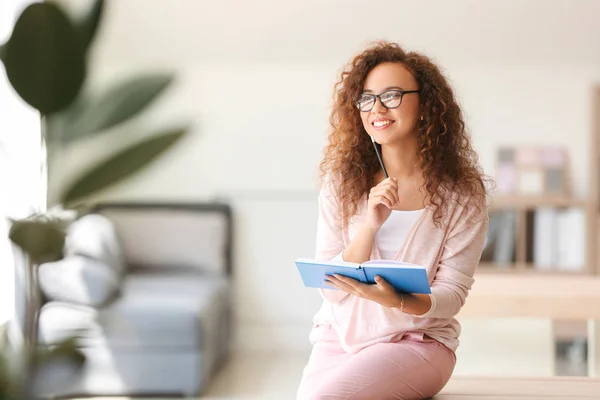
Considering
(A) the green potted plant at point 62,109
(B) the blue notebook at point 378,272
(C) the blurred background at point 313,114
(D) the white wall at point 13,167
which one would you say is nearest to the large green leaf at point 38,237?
(A) the green potted plant at point 62,109

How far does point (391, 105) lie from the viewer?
1.60 metres

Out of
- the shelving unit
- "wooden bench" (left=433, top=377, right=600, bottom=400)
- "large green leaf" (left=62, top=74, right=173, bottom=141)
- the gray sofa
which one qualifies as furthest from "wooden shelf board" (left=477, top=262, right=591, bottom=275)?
"large green leaf" (left=62, top=74, right=173, bottom=141)

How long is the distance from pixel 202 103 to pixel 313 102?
2.04 feet

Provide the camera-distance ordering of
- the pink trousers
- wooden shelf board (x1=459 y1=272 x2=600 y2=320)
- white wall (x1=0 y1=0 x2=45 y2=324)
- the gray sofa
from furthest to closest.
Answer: the gray sofa < wooden shelf board (x1=459 y1=272 x2=600 y2=320) < white wall (x1=0 y1=0 x2=45 y2=324) < the pink trousers

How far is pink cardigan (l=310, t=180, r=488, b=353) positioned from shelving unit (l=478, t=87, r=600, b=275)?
2.57m

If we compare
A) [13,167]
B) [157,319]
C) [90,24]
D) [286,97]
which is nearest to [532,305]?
[13,167]

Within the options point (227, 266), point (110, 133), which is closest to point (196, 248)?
point (227, 266)

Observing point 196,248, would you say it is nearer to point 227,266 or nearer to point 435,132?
point 227,266

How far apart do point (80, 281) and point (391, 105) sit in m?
2.26

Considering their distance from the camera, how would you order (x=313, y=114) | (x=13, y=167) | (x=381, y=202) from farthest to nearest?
(x=313, y=114) < (x=13, y=167) < (x=381, y=202)

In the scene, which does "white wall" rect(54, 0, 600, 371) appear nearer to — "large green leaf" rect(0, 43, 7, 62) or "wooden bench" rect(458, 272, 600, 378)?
"wooden bench" rect(458, 272, 600, 378)

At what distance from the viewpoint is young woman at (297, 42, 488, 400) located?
1.48 meters

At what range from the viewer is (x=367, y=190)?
5.41ft

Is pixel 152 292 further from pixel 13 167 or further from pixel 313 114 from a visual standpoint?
pixel 13 167
